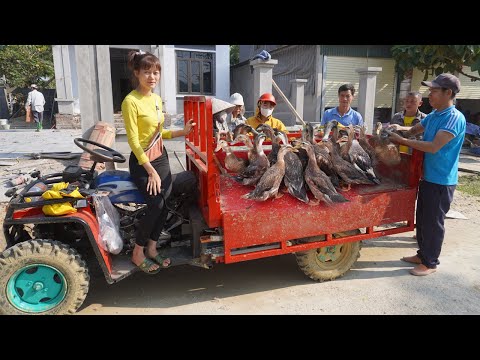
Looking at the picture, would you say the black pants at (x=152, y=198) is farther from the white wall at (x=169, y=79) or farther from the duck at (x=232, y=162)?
the white wall at (x=169, y=79)

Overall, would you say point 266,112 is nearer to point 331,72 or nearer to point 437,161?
point 437,161

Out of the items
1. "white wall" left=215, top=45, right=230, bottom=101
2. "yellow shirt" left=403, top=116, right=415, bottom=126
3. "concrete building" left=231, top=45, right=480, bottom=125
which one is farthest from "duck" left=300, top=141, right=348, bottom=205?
"white wall" left=215, top=45, right=230, bottom=101

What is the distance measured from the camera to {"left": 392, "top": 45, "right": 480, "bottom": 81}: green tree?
457 inches

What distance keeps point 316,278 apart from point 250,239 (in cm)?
100

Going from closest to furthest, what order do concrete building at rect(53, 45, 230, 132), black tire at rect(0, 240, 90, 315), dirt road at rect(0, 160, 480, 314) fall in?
black tire at rect(0, 240, 90, 315)
dirt road at rect(0, 160, 480, 314)
concrete building at rect(53, 45, 230, 132)

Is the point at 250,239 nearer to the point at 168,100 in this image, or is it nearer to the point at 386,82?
the point at 168,100

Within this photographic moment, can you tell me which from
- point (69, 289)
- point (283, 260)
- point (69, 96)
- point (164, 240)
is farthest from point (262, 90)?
point (69, 96)

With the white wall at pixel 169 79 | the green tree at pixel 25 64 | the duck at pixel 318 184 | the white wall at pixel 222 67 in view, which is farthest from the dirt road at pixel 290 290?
the green tree at pixel 25 64

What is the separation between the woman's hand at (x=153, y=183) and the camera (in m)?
3.02

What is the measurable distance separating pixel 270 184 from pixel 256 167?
0.32m

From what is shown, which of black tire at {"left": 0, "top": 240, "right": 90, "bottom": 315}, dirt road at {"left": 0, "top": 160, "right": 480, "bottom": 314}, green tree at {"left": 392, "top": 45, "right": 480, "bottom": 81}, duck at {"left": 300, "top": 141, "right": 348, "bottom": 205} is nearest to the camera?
black tire at {"left": 0, "top": 240, "right": 90, "bottom": 315}

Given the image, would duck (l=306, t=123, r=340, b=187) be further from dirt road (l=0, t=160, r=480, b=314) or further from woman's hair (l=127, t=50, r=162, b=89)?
woman's hair (l=127, t=50, r=162, b=89)

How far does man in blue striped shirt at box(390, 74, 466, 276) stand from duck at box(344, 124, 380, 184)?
36cm

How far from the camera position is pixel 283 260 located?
4301 mm
